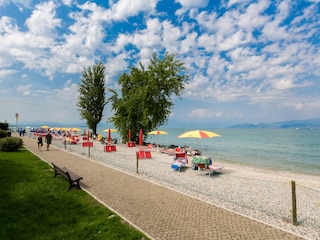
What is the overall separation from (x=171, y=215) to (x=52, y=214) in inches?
150

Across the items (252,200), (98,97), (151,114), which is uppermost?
(98,97)

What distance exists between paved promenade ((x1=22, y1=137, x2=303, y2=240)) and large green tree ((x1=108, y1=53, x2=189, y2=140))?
24.4 meters

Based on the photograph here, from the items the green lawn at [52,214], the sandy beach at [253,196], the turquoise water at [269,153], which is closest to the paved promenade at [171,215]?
the green lawn at [52,214]

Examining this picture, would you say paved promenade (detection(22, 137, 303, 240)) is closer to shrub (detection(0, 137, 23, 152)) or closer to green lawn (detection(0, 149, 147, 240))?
green lawn (detection(0, 149, 147, 240))

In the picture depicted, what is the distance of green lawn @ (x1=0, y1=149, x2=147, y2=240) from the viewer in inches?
231

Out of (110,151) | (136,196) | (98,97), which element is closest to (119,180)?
(136,196)

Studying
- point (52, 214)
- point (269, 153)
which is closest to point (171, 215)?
point (52, 214)

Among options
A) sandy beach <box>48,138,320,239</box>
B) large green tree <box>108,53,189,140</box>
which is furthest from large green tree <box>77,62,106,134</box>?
sandy beach <box>48,138,320,239</box>

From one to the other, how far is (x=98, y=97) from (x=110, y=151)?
2572cm

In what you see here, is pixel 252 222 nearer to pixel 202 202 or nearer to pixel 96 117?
pixel 202 202

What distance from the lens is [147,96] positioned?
34.5m

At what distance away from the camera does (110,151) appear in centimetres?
2548

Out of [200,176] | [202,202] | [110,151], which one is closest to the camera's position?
[202,202]

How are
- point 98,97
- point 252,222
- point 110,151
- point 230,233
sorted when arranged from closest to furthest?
point 230,233 < point 252,222 < point 110,151 < point 98,97
